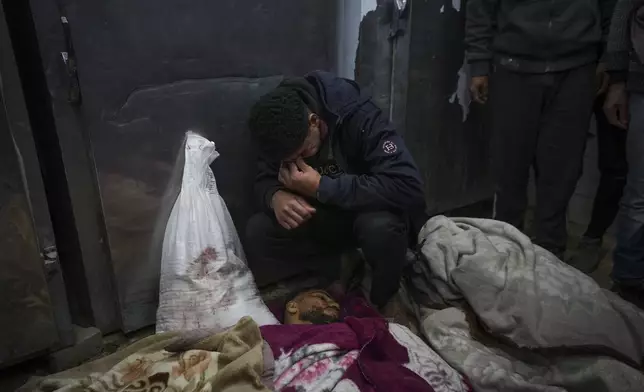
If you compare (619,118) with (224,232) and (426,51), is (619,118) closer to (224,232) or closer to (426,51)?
(426,51)

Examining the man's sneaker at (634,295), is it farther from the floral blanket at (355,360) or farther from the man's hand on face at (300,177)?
the man's hand on face at (300,177)

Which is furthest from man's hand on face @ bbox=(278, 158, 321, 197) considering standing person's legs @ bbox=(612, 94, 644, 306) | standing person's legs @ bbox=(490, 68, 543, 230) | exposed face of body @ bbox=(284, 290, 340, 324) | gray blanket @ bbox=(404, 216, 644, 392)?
standing person's legs @ bbox=(612, 94, 644, 306)

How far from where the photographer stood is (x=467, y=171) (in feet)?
6.81

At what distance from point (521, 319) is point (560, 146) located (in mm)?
621

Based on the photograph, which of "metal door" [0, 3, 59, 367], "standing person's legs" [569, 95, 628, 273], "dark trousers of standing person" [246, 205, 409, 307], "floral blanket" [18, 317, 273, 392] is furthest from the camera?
"standing person's legs" [569, 95, 628, 273]

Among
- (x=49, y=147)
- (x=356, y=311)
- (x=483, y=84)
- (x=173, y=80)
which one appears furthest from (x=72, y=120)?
(x=483, y=84)

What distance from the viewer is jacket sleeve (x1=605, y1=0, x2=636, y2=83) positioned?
148cm

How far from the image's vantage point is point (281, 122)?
130cm

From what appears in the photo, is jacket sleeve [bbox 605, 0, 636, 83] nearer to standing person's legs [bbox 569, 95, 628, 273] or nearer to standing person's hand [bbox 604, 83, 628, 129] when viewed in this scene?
standing person's hand [bbox 604, 83, 628, 129]

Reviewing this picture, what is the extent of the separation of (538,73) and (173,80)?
1.05m

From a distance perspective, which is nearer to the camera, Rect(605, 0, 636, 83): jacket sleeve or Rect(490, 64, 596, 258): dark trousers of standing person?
Rect(605, 0, 636, 83): jacket sleeve

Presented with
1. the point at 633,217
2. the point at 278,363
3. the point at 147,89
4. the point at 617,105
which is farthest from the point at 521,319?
the point at 147,89

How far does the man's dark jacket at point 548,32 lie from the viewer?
1582mm

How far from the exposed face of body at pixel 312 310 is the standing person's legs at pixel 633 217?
0.83 m
